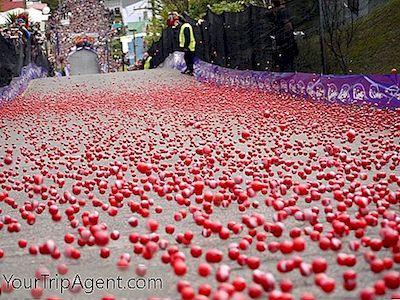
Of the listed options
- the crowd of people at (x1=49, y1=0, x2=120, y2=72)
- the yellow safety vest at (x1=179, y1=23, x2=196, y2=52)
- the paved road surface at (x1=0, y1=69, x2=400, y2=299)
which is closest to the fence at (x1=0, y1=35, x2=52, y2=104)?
the paved road surface at (x1=0, y1=69, x2=400, y2=299)

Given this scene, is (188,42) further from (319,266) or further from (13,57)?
(319,266)

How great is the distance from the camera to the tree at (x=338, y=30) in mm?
13242

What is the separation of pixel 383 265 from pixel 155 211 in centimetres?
189

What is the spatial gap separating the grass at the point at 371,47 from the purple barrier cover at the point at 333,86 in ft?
3.35

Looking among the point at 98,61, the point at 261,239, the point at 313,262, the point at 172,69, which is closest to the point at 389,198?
the point at 261,239

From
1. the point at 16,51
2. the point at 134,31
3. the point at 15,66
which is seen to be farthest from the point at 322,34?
the point at 134,31

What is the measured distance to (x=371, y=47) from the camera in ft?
46.9

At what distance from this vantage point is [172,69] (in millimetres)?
25312

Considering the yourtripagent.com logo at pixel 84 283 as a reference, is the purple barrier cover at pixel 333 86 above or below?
below

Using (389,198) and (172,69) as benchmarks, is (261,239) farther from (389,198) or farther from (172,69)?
(172,69)

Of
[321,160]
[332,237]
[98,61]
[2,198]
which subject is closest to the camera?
[332,237]

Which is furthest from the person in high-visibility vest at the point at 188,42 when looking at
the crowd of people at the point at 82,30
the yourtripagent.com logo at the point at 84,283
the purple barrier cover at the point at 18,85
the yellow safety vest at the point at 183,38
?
the crowd of people at the point at 82,30

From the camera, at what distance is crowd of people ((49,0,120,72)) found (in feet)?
182

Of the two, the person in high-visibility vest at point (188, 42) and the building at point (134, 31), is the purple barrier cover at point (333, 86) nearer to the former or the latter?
the person in high-visibility vest at point (188, 42)
